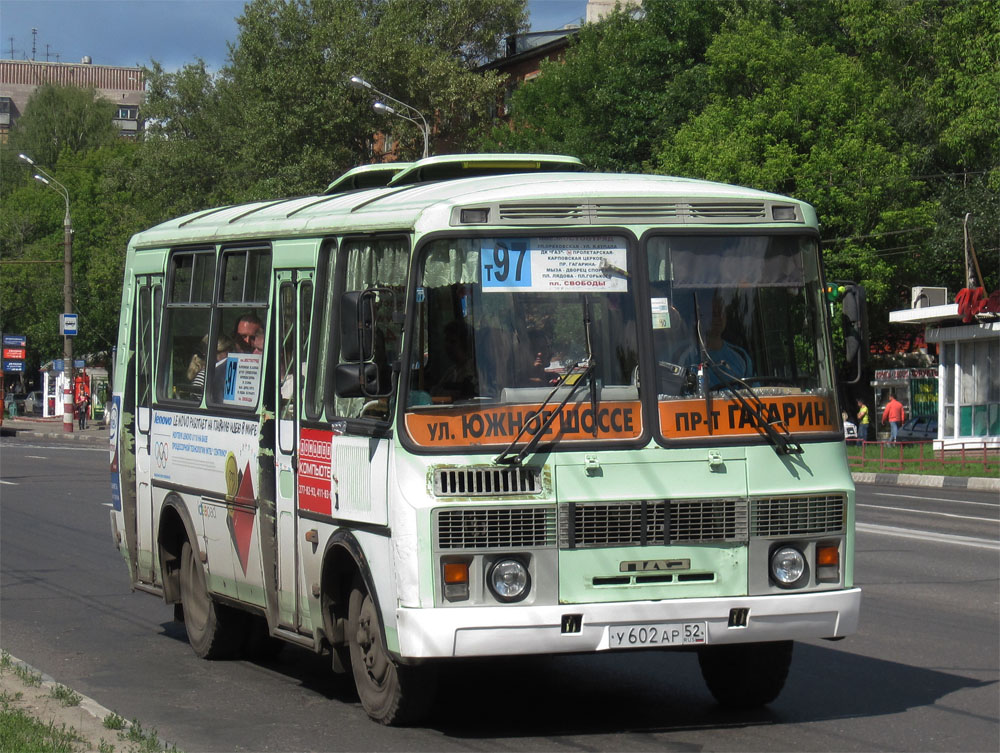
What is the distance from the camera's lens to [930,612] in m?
11.1

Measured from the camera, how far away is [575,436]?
676cm

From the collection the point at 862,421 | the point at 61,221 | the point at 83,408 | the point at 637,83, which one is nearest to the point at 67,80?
the point at 61,221

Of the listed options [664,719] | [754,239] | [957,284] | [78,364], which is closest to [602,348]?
[754,239]

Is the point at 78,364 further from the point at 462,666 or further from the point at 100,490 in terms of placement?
the point at 462,666

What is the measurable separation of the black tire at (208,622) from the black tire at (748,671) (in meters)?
3.27

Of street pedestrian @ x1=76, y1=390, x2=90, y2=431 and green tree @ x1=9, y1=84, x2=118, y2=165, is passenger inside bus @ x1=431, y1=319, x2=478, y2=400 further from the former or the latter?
green tree @ x1=9, y1=84, x2=118, y2=165

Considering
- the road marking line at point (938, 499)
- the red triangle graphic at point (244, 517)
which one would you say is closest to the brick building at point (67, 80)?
the road marking line at point (938, 499)

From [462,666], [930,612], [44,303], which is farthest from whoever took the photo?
[44,303]

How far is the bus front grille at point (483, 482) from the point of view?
6637 millimetres

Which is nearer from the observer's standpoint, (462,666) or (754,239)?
(754,239)

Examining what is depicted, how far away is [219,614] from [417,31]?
51014mm

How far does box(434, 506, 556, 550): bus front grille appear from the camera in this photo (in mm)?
6594

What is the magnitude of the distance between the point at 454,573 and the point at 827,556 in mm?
1803

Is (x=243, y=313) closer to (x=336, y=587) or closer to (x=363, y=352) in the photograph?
Answer: (x=336, y=587)
